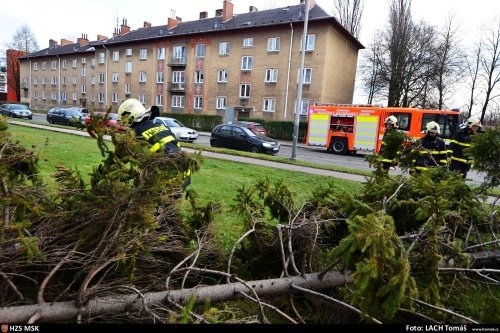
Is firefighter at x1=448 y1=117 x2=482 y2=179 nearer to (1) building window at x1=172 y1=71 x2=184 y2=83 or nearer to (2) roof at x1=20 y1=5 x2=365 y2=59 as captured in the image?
(2) roof at x1=20 y1=5 x2=365 y2=59

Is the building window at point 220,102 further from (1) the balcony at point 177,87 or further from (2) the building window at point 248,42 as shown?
(2) the building window at point 248,42

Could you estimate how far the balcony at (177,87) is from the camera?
3828 centimetres

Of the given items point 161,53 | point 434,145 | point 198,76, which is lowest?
point 434,145

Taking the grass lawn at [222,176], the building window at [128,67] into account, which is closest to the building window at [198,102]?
the building window at [128,67]

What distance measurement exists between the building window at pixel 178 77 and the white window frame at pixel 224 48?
559 cm

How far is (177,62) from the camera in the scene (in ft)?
126

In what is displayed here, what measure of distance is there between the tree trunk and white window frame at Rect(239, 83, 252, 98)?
3228 centimetres

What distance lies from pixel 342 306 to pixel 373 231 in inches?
23.7

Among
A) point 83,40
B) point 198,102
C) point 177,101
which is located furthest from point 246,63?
point 83,40

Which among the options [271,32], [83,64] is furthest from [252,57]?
[83,64]

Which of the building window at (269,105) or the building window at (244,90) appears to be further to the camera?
the building window at (244,90)

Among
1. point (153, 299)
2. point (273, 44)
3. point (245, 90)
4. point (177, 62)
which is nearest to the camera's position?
point (153, 299)

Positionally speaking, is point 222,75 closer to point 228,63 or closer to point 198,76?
point 228,63

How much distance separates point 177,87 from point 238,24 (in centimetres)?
975
